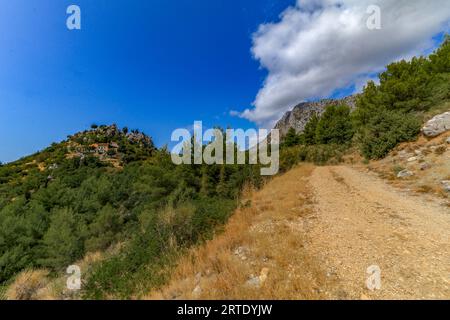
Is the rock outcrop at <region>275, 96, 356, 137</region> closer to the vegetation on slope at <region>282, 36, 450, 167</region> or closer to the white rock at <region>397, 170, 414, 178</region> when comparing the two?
the vegetation on slope at <region>282, 36, 450, 167</region>

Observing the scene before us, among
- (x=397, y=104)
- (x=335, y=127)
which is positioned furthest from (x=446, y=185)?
(x=335, y=127)

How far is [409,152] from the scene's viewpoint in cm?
1171

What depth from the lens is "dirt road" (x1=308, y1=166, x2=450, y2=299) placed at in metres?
2.63

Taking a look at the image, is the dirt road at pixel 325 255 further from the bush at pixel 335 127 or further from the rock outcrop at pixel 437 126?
the bush at pixel 335 127

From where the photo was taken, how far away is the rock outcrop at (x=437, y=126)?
37.3ft

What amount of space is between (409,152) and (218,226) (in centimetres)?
1262

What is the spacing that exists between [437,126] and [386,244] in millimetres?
12598

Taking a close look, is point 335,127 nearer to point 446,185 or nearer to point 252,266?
point 446,185

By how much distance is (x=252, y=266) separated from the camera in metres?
3.40

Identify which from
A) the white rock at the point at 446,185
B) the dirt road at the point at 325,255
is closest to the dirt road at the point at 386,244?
the dirt road at the point at 325,255

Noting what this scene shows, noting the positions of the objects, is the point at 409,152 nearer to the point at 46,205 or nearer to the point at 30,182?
the point at 46,205

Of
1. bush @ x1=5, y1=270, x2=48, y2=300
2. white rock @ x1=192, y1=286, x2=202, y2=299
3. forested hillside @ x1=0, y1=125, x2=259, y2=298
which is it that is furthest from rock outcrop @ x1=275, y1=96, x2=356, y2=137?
white rock @ x1=192, y1=286, x2=202, y2=299

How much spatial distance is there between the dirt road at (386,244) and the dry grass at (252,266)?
0.33 meters
